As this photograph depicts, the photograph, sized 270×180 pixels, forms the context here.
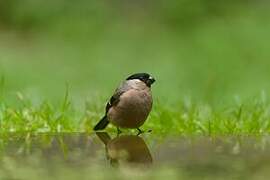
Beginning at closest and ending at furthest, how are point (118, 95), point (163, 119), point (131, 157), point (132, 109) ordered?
point (131, 157)
point (132, 109)
point (118, 95)
point (163, 119)

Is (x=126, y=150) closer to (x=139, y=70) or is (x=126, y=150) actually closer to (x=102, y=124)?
(x=102, y=124)

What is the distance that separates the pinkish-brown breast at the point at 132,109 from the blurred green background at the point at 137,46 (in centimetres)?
202

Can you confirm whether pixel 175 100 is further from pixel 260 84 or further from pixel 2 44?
pixel 2 44

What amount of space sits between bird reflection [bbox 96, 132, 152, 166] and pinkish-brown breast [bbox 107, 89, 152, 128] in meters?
0.19

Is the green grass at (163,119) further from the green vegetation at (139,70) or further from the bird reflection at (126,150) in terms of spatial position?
the bird reflection at (126,150)

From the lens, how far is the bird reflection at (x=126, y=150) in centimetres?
552

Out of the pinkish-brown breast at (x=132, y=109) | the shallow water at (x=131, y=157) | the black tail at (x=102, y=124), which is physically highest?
the pinkish-brown breast at (x=132, y=109)

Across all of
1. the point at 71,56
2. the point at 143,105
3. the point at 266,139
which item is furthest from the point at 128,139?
the point at 71,56

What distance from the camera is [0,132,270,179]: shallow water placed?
16.6ft

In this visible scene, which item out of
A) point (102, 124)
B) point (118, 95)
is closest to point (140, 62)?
point (102, 124)

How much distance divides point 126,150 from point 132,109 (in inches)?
33.2

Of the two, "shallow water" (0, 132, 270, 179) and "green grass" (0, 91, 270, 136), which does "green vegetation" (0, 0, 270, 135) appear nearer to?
"green grass" (0, 91, 270, 136)

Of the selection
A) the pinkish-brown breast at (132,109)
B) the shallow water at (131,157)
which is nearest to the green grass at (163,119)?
the pinkish-brown breast at (132,109)

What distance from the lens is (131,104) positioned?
6727mm
